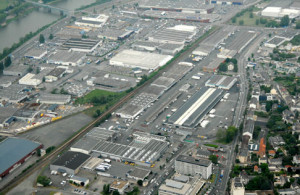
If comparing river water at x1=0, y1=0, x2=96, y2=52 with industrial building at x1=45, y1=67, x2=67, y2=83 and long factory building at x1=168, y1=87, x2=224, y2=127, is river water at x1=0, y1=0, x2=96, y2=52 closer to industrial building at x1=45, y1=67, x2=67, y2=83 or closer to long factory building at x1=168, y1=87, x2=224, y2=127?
industrial building at x1=45, y1=67, x2=67, y2=83

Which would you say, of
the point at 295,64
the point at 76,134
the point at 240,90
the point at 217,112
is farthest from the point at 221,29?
the point at 76,134

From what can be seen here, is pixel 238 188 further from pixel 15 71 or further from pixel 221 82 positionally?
pixel 15 71

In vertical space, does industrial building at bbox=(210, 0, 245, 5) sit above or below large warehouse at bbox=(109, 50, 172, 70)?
above

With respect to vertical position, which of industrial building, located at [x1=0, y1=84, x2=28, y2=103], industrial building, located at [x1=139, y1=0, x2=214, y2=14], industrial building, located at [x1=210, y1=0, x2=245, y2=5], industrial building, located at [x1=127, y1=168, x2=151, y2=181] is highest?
industrial building, located at [x1=210, y1=0, x2=245, y2=5]

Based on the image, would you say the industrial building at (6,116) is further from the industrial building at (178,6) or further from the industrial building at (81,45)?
the industrial building at (178,6)

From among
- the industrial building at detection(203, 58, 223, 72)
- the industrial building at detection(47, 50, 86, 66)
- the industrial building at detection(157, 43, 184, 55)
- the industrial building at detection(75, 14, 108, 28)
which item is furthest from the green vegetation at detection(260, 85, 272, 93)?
the industrial building at detection(75, 14, 108, 28)

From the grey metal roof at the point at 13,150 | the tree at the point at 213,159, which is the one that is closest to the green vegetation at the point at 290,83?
the tree at the point at 213,159

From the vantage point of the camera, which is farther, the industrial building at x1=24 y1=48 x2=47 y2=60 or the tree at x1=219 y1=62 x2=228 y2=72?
the industrial building at x1=24 y1=48 x2=47 y2=60
